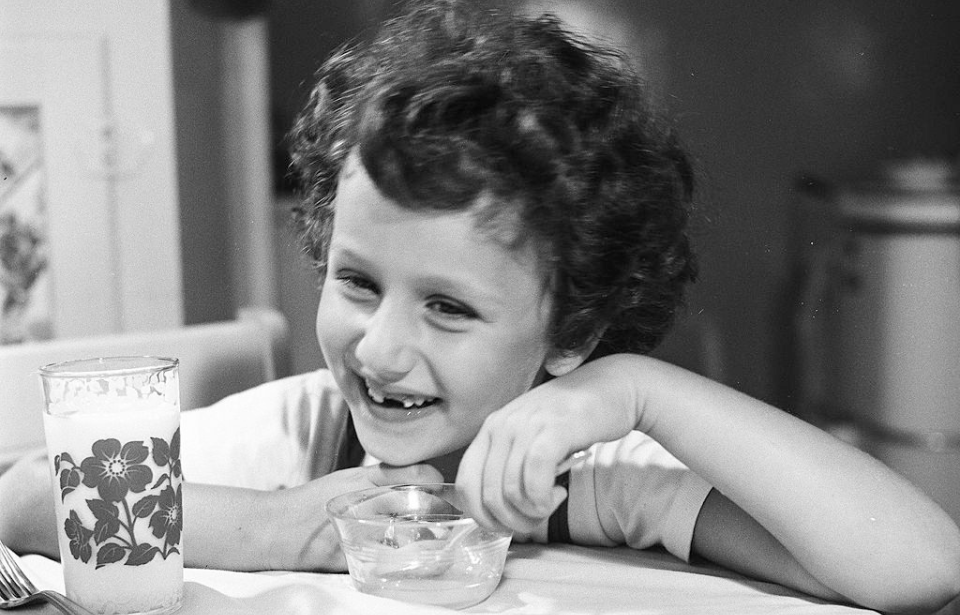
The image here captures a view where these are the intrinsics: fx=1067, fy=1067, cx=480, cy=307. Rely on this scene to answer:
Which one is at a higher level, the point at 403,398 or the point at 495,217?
the point at 495,217

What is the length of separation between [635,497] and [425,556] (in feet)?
0.49

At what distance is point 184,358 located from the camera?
2.57ft

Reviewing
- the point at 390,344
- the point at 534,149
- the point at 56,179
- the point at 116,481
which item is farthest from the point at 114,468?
the point at 56,179

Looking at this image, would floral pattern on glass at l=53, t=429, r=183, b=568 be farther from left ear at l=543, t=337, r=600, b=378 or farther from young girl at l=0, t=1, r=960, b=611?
left ear at l=543, t=337, r=600, b=378

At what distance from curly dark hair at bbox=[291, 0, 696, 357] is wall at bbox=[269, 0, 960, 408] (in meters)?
0.02

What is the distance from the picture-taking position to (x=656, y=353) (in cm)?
67

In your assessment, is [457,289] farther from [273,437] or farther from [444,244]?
[273,437]

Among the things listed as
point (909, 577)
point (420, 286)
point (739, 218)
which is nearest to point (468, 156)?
point (420, 286)

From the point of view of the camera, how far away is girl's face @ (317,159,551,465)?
570 mm

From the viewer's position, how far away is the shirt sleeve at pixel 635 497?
618 mm

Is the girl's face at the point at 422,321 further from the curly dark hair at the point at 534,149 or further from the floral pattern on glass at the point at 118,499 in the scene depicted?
the floral pattern on glass at the point at 118,499

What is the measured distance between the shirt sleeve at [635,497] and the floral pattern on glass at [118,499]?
25cm

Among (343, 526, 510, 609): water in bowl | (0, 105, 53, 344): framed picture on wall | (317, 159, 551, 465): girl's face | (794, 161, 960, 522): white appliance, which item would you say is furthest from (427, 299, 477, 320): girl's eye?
(0, 105, 53, 344): framed picture on wall

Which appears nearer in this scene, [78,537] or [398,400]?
[78,537]
